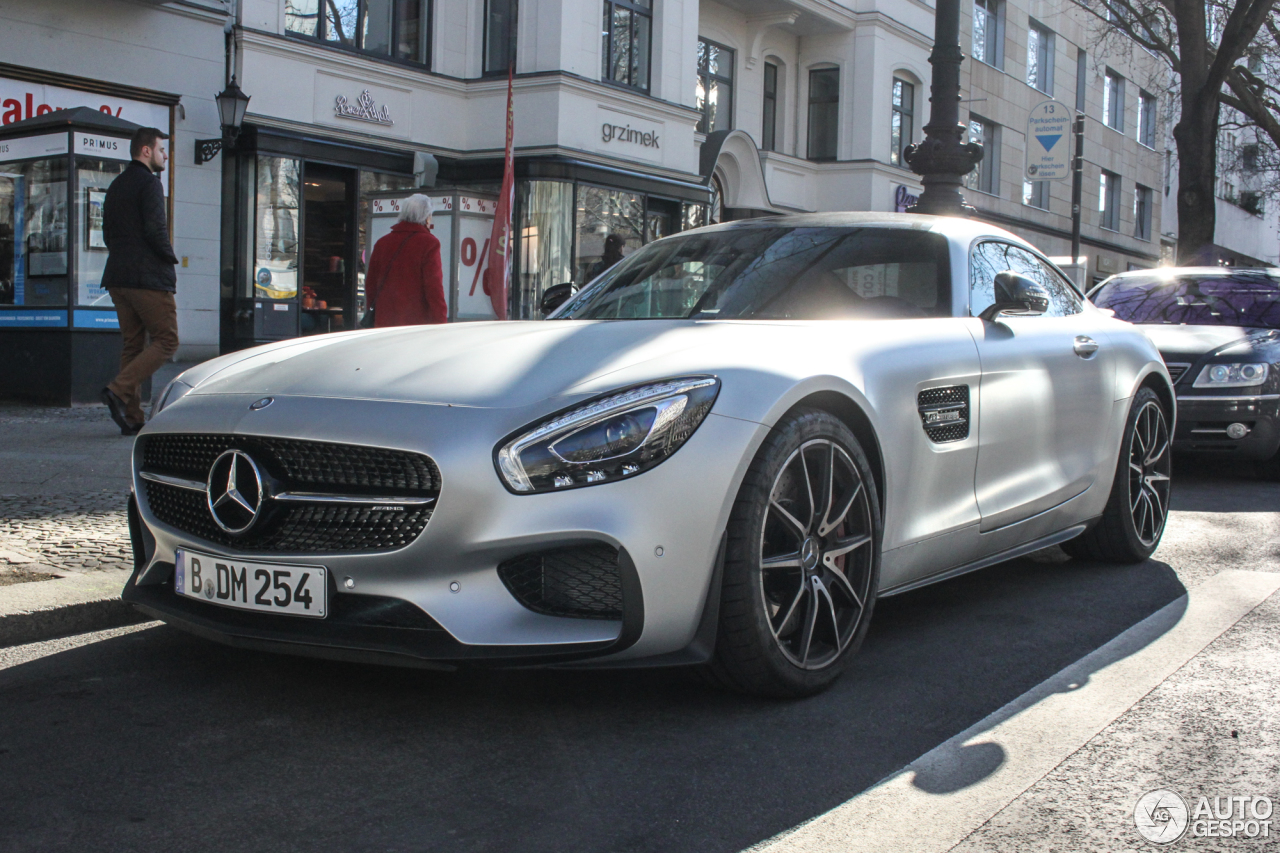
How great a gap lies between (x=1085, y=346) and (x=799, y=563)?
2283 mm

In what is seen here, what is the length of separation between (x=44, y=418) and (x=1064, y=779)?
8.99 m

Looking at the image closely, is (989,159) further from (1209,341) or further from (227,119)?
(1209,341)

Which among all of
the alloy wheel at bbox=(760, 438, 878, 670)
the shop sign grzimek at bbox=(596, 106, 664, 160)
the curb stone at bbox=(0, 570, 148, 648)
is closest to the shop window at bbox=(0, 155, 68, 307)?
the curb stone at bbox=(0, 570, 148, 648)

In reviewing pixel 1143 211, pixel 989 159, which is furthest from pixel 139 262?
pixel 1143 211

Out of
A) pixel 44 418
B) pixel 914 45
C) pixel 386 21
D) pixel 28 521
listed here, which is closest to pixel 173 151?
pixel 386 21

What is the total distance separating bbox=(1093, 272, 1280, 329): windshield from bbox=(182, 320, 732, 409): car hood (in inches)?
274

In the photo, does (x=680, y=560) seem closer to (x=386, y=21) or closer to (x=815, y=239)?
(x=815, y=239)

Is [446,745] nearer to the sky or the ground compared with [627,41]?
nearer to the ground

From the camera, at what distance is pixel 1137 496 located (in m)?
5.54

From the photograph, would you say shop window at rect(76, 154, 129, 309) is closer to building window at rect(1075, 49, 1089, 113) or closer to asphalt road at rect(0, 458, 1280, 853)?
asphalt road at rect(0, 458, 1280, 853)

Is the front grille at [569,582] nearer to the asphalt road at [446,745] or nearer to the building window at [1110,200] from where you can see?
the asphalt road at [446,745]

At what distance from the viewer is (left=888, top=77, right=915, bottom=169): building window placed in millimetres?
26844

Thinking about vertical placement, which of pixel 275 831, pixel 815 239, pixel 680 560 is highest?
pixel 815 239

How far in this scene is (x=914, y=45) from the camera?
27.3 meters
